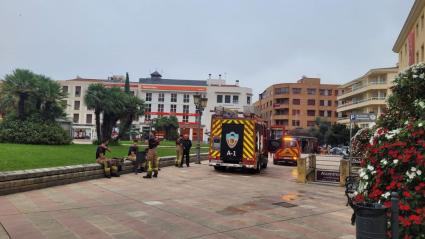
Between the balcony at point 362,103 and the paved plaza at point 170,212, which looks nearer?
the paved plaza at point 170,212

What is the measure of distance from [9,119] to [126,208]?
23.6 m

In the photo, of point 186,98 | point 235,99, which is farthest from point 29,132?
point 235,99

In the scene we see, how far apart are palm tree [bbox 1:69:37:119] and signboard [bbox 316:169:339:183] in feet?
70.8

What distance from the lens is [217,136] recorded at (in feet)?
58.9

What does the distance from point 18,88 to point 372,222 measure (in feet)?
92.6

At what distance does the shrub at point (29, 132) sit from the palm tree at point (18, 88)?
116 cm

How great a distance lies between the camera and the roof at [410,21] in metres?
34.7

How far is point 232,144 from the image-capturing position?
58.1 feet

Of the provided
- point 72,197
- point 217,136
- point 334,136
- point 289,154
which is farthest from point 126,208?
point 334,136

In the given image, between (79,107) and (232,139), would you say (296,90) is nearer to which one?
(79,107)

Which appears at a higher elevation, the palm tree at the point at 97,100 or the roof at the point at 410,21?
the roof at the point at 410,21

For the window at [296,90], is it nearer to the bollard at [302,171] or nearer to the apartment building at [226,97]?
the apartment building at [226,97]

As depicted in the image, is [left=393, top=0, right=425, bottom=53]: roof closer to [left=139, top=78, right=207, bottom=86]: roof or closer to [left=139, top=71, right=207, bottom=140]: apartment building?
[left=139, top=71, right=207, bottom=140]: apartment building

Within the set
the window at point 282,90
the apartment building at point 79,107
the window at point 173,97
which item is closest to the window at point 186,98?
the window at point 173,97
